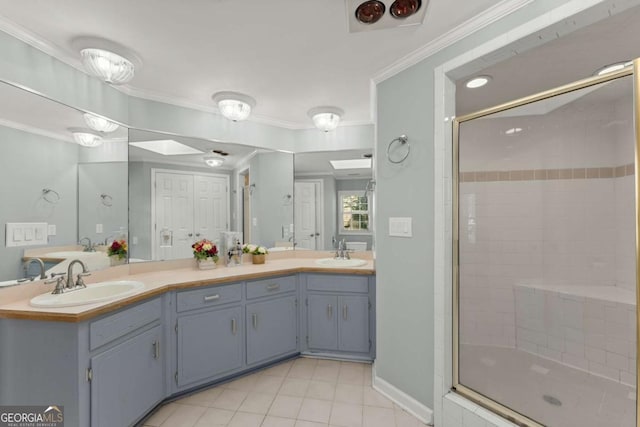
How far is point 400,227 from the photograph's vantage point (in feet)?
6.75

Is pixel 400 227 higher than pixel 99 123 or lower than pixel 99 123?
lower

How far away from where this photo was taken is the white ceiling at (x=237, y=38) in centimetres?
153

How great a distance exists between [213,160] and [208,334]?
1.54 metres

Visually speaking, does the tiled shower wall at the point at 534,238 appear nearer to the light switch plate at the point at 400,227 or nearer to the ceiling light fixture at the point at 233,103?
the light switch plate at the point at 400,227

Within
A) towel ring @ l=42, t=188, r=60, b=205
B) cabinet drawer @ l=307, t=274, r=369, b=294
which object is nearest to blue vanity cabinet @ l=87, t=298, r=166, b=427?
towel ring @ l=42, t=188, r=60, b=205

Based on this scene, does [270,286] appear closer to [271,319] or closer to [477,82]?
[271,319]

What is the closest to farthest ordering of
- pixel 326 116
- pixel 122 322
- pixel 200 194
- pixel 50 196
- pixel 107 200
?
pixel 122 322 < pixel 50 196 < pixel 107 200 < pixel 200 194 < pixel 326 116

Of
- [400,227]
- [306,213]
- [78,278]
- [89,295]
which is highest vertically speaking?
[306,213]

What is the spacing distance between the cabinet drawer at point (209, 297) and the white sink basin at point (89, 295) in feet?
0.98

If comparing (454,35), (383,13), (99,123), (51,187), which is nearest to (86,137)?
(99,123)

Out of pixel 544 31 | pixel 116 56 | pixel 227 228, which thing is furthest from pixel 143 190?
pixel 544 31

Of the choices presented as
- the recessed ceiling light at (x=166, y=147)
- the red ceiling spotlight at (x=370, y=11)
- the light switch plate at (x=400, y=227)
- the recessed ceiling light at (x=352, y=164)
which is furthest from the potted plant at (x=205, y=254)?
the red ceiling spotlight at (x=370, y=11)

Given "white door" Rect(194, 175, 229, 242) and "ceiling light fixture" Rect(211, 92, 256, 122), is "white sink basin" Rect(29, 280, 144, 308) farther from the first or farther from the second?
"ceiling light fixture" Rect(211, 92, 256, 122)

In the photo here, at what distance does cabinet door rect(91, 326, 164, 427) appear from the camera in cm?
151
